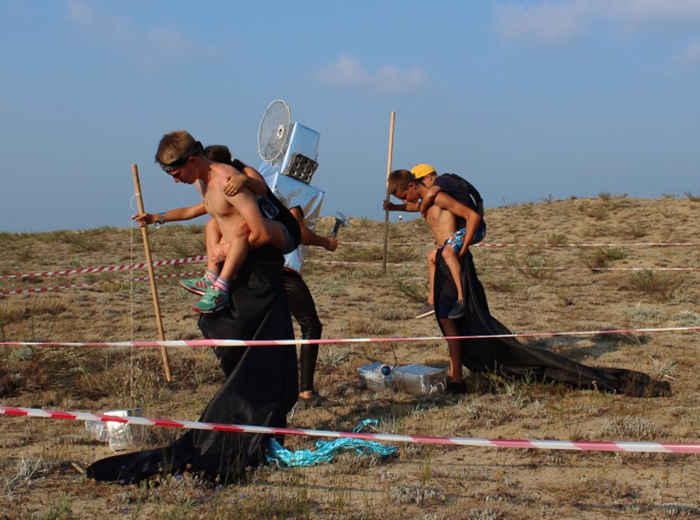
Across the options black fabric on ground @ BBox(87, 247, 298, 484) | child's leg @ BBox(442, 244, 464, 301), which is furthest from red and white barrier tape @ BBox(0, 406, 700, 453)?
child's leg @ BBox(442, 244, 464, 301)

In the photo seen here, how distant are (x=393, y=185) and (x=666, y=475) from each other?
10.3ft

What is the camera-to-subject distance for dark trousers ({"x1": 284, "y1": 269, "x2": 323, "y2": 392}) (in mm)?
5961

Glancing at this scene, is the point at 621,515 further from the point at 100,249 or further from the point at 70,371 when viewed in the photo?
the point at 100,249

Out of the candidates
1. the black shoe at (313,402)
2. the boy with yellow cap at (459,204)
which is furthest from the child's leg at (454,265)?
the black shoe at (313,402)

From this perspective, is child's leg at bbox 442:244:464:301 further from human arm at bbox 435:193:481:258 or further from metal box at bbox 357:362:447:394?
metal box at bbox 357:362:447:394

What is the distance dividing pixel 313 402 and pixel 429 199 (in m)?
1.92

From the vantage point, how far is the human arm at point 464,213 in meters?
6.23

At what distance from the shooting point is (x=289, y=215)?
498 centimetres

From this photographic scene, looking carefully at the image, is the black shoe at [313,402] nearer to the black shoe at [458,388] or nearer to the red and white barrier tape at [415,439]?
the black shoe at [458,388]

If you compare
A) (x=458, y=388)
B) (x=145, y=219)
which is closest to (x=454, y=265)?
(x=458, y=388)

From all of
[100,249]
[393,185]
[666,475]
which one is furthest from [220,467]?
[100,249]

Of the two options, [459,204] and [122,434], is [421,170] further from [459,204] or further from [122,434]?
[122,434]

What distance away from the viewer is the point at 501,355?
639 cm

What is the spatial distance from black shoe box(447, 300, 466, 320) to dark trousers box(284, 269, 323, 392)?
3.57 ft
